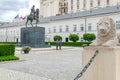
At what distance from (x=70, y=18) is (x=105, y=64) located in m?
62.1

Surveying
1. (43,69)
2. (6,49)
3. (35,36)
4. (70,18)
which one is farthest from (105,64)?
(70,18)

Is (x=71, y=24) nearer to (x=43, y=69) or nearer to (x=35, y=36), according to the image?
(x=35, y=36)

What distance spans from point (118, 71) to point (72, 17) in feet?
202

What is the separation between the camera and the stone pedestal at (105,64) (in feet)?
20.9

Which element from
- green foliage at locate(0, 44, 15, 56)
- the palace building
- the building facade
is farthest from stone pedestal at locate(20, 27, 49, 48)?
the building facade

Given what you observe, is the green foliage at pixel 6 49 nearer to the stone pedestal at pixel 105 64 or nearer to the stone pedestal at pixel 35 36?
the stone pedestal at pixel 105 64

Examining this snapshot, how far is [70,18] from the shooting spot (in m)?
68.3

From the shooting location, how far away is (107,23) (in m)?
6.72

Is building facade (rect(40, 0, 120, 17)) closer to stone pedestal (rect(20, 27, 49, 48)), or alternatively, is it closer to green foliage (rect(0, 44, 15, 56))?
stone pedestal (rect(20, 27, 49, 48))

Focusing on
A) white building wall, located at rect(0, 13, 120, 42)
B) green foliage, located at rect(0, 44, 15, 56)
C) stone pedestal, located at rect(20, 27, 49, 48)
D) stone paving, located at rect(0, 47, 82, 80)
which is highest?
white building wall, located at rect(0, 13, 120, 42)

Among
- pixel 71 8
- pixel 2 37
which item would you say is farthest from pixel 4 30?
pixel 71 8

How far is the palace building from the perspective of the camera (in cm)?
6192

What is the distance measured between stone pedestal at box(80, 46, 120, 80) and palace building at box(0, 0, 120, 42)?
Answer: 162 ft

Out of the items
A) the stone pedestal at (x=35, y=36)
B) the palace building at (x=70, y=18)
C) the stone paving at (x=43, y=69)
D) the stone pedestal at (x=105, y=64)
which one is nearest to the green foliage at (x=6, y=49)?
the stone paving at (x=43, y=69)
